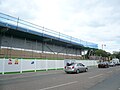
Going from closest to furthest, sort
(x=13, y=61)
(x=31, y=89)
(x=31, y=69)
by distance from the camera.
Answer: (x=31, y=89), (x=13, y=61), (x=31, y=69)

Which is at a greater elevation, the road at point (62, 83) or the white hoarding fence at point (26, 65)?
Answer: the white hoarding fence at point (26, 65)

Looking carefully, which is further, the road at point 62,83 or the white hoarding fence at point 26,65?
the white hoarding fence at point 26,65

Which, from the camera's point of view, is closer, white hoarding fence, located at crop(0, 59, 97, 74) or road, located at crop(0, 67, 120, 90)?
road, located at crop(0, 67, 120, 90)

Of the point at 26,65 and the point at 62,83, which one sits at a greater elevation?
the point at 26,65

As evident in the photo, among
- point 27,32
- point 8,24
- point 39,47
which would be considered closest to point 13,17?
point 8,24

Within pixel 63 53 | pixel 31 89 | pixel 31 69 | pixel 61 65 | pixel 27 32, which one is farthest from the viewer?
pixel 63 53

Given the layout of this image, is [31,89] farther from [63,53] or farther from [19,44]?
[63,53]

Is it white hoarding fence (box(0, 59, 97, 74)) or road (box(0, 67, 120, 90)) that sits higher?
white hoarding fence (box(0, 59, 97, 74))

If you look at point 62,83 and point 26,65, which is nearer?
point 62,83

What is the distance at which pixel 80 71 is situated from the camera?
2627 cm

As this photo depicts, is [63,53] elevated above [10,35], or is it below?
below

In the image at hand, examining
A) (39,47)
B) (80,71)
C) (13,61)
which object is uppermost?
(39,47)

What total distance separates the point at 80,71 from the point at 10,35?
1545 cm

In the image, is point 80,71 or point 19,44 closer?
point 80,71
